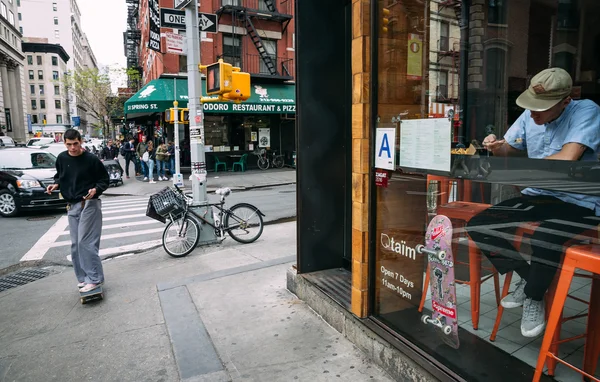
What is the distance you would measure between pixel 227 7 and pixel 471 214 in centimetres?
2108

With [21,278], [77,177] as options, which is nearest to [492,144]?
[77,177]

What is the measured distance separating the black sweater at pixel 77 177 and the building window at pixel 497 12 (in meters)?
4.88

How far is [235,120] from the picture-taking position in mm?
22875

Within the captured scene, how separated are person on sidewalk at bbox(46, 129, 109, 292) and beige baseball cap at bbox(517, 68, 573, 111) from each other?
15.3 feet

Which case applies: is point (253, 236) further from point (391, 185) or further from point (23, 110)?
point (23, 110)

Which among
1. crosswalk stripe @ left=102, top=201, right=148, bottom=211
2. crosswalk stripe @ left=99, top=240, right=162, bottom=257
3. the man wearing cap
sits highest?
the man wearing cap

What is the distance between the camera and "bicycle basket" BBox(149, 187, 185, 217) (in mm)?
6773

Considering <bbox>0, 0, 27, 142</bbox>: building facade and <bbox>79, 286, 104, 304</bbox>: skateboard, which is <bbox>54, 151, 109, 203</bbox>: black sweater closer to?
<bbox>79, 286, 104, 304</bbox>: skateboard

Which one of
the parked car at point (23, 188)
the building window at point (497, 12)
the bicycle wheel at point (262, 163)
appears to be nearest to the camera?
the building window at point (497, 12)

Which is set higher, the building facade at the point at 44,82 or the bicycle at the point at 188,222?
the building facade at the point at 44,82

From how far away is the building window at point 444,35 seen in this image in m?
3.37

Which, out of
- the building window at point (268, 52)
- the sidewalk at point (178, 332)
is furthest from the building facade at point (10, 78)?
the sidewalk at point (178, 332)

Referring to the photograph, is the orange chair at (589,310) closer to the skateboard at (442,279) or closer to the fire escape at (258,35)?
the skateboard at (442,279)

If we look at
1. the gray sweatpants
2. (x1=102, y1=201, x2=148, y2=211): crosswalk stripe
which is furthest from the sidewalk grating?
(x1=102, y1=201, x2=148, y2=211): crosswalk stripe
